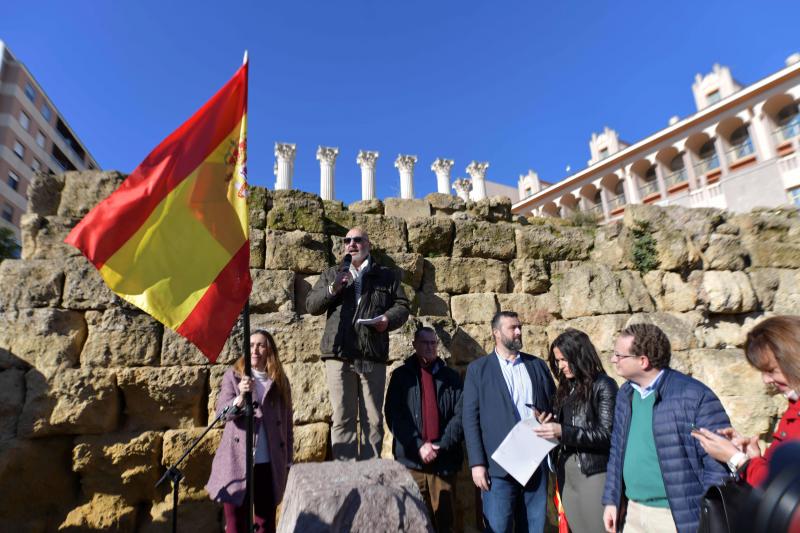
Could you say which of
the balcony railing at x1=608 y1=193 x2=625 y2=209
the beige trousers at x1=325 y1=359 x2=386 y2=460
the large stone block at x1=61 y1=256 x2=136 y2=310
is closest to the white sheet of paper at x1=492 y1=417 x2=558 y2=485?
the beige trousers at x1=325 y1=359 x2=386 y2=460

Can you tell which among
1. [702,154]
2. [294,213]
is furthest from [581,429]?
[702,154]

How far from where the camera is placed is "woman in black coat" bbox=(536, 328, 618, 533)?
2.86m

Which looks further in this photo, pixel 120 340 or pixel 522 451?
pixel 120 340

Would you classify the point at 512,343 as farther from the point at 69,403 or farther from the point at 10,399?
the point at 10,399

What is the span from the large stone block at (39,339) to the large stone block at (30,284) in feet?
0.30

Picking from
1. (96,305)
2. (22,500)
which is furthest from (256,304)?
(22,500)

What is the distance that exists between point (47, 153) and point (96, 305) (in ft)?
151

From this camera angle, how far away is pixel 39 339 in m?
3.96

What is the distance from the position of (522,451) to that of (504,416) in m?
0.27

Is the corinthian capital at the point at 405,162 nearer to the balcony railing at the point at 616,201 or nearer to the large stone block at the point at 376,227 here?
the balcony railing at the point at 616,201

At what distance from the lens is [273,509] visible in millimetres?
3107

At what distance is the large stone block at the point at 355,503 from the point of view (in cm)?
166

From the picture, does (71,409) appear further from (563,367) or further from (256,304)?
(563,367)

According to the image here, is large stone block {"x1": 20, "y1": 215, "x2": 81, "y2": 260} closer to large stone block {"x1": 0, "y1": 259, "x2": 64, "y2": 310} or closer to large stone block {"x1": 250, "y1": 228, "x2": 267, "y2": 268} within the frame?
large stone block {"x1": 0, "y1": 259, "x2": 64, "y2": 310}
